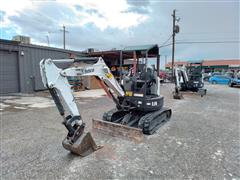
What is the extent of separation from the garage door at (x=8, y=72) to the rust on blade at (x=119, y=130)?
9.40 meters

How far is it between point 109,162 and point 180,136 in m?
2.20

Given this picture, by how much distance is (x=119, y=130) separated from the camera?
4574 millimetres

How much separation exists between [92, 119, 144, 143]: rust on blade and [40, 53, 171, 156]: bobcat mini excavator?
0.24 feet

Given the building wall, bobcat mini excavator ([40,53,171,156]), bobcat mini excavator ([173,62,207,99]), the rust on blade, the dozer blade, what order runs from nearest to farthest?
bobcat mini excavator ([40,53,171,156]) → the dozer blade → the rust on blade → the building wall → bobcat mini excavator ([173,62,207,99])

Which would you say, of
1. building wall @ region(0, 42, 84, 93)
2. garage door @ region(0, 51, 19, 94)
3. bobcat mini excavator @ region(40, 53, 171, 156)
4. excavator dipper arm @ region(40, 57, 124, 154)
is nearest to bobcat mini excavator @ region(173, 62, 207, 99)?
bobcat mini excavator @ region(40, 53, 171, 156)

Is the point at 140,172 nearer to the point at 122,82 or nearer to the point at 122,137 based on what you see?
the point at 122,137

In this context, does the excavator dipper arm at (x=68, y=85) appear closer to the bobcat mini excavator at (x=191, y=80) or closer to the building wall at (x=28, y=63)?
the bobcat mini excavator at (x=191, y=80)

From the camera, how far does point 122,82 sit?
5359mm

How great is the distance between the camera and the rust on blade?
170 inches

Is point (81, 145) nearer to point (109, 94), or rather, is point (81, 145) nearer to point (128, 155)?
point (128, 155)

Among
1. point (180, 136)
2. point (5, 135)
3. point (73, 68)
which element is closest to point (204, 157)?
point (180, 136)

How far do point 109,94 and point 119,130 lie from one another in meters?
0.91

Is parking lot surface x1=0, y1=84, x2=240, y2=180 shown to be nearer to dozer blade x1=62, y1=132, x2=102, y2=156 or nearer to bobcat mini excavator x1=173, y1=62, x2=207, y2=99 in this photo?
dozer blade x1=62, y1=132, x2=102, y2=156

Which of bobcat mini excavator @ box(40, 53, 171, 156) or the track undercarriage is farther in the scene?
the track undercarriage
